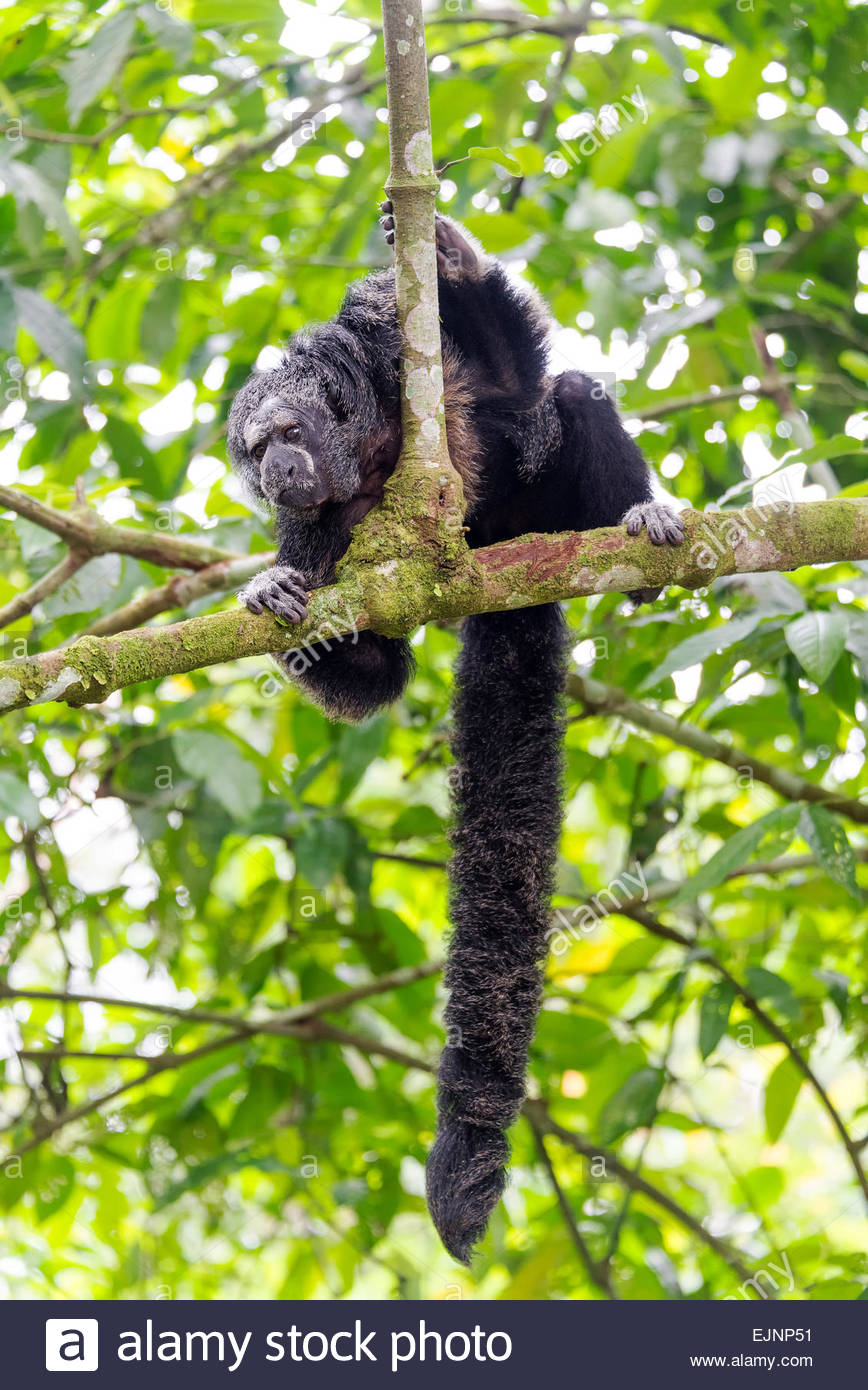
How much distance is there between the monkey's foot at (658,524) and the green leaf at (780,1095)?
1.91 metres

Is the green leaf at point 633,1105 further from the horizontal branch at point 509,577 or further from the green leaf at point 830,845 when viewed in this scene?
the horizontal branch at point 509,577

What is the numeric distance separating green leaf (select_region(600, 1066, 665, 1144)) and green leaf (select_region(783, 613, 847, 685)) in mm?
1660

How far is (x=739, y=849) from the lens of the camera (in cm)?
335

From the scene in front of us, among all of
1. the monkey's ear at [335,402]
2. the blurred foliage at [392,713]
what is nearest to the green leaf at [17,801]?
the blurred foliage at [392,713]

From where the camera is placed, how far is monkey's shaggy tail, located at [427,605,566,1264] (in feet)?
10.8

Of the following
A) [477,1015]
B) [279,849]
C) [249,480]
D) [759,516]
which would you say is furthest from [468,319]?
[279,849]

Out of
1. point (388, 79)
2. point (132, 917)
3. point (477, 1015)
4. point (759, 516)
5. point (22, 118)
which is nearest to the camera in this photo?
point (388, 79)

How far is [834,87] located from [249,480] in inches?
107

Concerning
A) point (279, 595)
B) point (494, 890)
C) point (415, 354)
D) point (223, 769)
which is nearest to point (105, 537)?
point (223, 769)

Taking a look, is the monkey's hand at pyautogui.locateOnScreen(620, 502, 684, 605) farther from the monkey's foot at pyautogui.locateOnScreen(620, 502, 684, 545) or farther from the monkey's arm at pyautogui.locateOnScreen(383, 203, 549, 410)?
the monkey's arm at pyautogui.locateOnScreen(383, 203, 549, 410)

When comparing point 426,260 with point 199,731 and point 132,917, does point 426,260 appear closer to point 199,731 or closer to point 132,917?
point 199,731

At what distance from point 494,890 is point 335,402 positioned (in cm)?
158

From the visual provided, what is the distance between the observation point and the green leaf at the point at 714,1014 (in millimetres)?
3754

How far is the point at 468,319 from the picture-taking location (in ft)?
12.9
